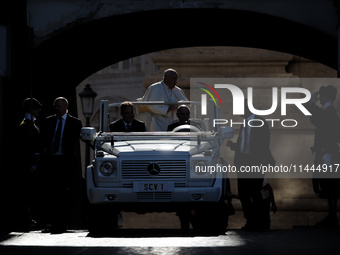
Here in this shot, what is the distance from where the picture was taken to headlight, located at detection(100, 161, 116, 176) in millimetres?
11969

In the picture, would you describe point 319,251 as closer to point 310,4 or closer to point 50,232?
point 50,232

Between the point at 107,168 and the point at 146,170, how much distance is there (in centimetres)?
48

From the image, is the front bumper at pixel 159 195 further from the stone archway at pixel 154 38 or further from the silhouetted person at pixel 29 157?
the stone archway at pixel 154 38

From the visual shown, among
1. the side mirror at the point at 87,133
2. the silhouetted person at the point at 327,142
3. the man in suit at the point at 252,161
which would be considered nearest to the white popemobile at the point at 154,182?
the side mirror at the point at 87,133

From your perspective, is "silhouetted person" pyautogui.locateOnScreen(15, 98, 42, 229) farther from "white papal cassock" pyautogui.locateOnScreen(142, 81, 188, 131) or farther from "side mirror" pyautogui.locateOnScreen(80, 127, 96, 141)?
"white papal cassock" pyautogui.locateOnScreen(142, 81, 188, 131)

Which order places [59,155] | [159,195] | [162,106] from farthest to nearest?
[162,106] < [59,155] < [159,195]

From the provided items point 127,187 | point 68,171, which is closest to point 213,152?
point 127,187

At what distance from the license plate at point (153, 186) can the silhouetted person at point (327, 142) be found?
2.76m

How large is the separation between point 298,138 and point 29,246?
37.4 ft

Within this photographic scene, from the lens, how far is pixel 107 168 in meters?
12.0

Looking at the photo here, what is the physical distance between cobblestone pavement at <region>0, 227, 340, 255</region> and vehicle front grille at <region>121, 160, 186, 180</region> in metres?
0.71

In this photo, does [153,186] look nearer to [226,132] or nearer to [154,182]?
[154,182]

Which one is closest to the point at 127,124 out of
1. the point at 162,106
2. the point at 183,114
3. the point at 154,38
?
the point at 162,106

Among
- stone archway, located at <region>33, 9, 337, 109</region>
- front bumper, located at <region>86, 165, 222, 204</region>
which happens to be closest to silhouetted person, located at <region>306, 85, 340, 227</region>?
stone archway, located at <region>33, 9, 337, 109</region>
